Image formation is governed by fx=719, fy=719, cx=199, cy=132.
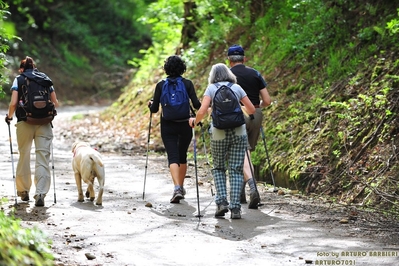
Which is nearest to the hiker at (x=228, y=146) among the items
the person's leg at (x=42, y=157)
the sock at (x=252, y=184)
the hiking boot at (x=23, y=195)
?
the sock at (x=252, y=184)

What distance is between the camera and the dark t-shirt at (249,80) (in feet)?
34.2

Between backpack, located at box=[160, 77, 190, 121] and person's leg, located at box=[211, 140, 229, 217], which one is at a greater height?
backpack, located at box=[160, 77, 190, 121]

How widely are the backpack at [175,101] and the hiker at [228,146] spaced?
99cm

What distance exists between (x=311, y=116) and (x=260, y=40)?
17.7 feet

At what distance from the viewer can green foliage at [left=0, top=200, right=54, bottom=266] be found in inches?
210

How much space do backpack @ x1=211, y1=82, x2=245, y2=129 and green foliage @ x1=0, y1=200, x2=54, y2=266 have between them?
330cm

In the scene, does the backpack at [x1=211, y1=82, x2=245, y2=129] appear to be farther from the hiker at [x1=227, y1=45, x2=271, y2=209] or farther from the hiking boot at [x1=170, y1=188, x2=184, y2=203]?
the hiking boot at [x1=170, y1=188, x2=184, y2=203]

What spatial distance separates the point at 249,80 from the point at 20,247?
17.5ft

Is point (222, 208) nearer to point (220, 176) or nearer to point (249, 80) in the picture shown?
point (220, 176)

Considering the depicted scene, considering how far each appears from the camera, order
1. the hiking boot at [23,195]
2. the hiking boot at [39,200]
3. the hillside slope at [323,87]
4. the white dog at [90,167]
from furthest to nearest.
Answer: the hillside slope at [323,87] → the hiking boot at [23,195] → the white dog at [90,167] → the hiking boot at [39,200]

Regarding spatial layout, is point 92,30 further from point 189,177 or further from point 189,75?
point 189,177

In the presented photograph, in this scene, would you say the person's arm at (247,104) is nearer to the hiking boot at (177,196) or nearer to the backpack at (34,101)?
the hiking boot at (177,196)

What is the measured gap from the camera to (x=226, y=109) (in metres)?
9.23

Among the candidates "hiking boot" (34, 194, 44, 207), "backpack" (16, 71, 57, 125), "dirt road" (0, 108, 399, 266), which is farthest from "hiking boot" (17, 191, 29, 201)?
"backpack" (16, 71, 57, 125)
